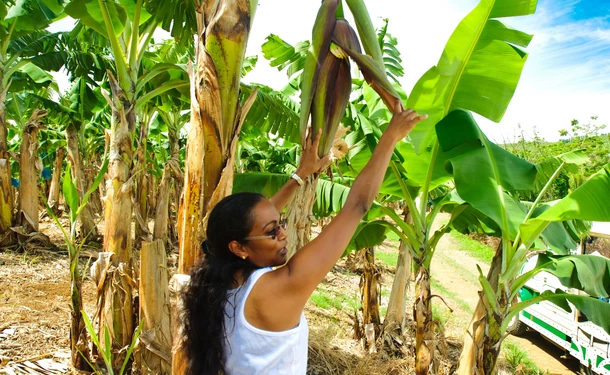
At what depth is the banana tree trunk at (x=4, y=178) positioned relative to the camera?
6859mm

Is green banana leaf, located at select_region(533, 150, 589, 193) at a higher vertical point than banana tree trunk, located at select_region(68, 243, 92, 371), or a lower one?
higher

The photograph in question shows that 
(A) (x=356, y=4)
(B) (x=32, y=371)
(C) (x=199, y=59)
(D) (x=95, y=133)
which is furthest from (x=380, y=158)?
(D) (x=95, y=133)

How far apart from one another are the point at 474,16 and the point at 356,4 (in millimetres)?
1976

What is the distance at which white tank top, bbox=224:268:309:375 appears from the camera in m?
1.24

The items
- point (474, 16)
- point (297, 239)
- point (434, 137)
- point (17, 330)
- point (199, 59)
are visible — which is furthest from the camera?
point (17, 330)

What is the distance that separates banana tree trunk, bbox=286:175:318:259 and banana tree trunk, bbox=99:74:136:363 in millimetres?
1843

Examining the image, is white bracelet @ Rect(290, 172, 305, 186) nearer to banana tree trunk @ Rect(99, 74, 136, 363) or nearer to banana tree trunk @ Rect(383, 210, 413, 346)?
banana tree trunk @ Rect(99, 74, 136, 363)

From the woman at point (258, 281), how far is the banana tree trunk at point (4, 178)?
719 cm

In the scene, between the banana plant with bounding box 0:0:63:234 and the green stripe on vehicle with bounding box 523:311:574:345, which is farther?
the banana plant with bounding box 0:0:63:234

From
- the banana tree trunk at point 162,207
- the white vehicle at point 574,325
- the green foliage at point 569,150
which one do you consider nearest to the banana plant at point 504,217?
the white vehicle at point 574,325

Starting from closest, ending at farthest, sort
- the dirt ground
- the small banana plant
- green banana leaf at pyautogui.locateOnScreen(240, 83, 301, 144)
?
the small banana plant
the dirt ground
green banana leaf at pyautogui.locateOnScreen(240, 83, 301, 144)

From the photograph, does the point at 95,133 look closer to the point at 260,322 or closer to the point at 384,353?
the point at 384,353

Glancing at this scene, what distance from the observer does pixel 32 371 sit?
10.7 ft

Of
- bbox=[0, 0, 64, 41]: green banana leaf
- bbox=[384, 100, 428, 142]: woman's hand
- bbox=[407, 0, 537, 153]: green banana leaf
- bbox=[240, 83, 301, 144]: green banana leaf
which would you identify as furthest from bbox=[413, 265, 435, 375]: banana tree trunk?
bbox=[0, 0, 64, 41]: green banana leaf
